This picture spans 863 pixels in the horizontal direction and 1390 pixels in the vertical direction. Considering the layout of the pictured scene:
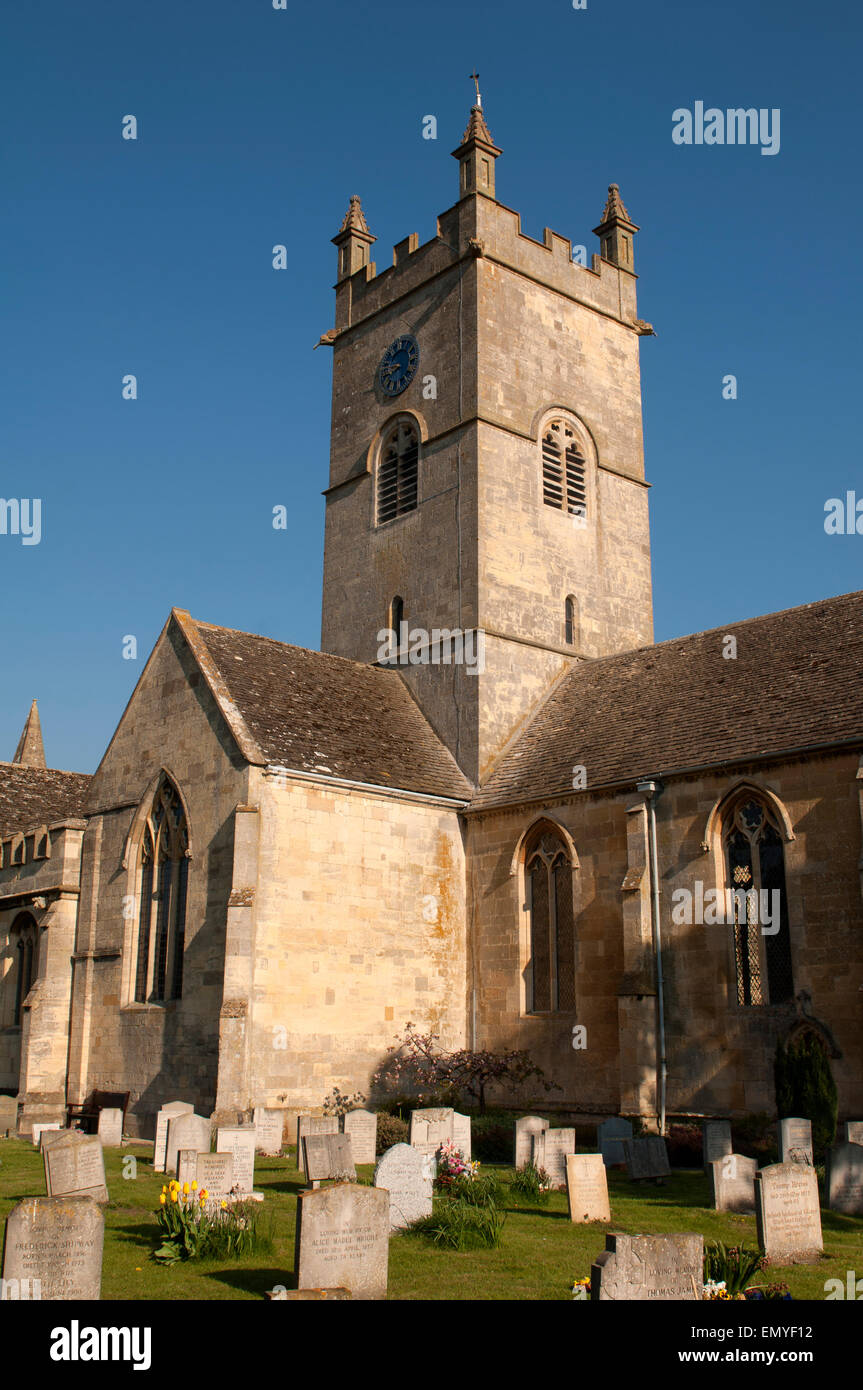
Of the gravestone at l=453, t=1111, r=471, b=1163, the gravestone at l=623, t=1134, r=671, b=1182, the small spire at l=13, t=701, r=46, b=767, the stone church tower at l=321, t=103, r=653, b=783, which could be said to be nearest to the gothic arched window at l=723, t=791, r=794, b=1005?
the gravestone at l=623, t=1134, r=671, b=1182

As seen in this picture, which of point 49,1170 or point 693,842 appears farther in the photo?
point 693,842

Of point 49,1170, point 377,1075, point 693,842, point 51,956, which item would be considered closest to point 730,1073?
point 693,842

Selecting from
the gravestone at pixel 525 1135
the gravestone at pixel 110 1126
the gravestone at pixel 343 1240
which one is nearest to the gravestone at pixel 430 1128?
the gravestone at pixel 525 1135

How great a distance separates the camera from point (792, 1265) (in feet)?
35.0

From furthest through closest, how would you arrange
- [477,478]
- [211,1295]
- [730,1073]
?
1. [477,478]
2. [730,1073]
3. [211,1295]

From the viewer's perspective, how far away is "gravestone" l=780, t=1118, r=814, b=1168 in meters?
14.5

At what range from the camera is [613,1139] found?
56.2 feet

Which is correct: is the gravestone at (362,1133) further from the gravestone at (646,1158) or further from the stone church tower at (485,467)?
the stone church tower at (485,467)

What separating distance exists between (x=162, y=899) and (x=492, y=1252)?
1422 cm

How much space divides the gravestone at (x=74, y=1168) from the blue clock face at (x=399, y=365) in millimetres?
22784

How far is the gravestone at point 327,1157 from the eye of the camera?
1407 cm

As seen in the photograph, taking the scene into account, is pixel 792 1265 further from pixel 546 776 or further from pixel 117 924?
pixel 117 924

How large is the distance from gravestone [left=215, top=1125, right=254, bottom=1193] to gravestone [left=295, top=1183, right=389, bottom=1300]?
14.4ft

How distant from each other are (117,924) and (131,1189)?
1008 cm
